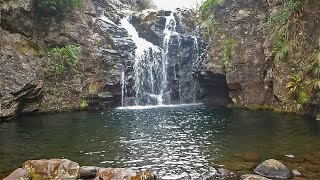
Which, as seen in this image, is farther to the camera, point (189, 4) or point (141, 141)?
point (189, 4)

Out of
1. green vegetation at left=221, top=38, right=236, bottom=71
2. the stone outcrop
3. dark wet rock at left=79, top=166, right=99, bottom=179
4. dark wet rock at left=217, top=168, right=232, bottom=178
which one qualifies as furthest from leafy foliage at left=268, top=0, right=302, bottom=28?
dark wet rock at left=79, top=166, right=99, bottom=179

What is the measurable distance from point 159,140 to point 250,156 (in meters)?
5.82

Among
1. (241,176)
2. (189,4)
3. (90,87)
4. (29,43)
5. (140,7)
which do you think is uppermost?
(189,4)

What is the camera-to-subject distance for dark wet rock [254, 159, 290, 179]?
12.2m

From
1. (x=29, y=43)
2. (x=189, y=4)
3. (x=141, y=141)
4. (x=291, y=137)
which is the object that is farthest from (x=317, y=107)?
(x=189, y=4)

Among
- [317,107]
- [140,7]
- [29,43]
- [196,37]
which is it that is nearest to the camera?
[317,107]

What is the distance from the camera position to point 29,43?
3416 cm

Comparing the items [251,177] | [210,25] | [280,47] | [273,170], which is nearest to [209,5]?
A: [210,25]

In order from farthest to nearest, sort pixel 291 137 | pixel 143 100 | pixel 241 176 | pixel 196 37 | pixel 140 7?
pixel 140 7, pixel 196 37, pixel 143 100, pixel 291 137, pixel 241 176

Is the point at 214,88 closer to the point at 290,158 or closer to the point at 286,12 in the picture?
the point at 286,12

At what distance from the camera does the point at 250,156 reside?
14883mm

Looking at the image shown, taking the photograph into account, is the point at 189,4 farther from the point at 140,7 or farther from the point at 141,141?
the point at 141,141

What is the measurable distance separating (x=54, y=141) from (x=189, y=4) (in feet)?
214

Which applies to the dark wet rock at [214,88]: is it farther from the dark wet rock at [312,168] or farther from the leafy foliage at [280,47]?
the dark wet rock at [312,168]
